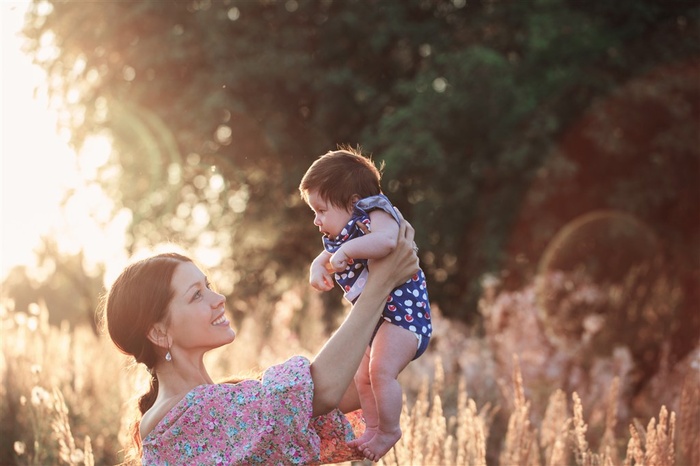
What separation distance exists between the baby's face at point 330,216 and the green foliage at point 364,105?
8.69 m

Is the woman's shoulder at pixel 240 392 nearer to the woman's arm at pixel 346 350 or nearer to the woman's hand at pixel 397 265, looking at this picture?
the woman's arm at pixel 346 350

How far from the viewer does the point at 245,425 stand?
2504 mm

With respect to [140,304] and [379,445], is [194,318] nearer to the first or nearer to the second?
[140,304]

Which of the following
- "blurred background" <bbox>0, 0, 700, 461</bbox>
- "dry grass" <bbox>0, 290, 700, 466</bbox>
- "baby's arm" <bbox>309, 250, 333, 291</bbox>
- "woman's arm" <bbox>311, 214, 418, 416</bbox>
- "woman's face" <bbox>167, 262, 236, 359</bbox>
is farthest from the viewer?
"blurred background" <bbox>0, 0, 700, 461</bbox>

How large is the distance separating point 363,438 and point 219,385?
1.52ft

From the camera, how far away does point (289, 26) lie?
1345 centimetres

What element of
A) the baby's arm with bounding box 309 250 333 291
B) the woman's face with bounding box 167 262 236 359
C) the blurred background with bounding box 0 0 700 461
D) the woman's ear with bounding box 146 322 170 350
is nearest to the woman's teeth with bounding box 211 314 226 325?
the woman's face with bounding box 167 262 236 359

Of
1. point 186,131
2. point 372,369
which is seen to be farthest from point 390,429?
point 186,131

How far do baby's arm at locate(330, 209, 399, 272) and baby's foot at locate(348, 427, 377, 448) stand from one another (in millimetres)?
501

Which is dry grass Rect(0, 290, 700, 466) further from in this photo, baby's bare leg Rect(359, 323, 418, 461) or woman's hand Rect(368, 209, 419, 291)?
woman's hand Rect(368, 209, 419, 291)

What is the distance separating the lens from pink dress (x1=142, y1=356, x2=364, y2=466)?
2.46m

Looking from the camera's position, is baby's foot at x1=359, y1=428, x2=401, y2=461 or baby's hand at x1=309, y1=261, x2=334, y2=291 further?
baby's hand at x1=309, y1=261, x2=334, y2=291

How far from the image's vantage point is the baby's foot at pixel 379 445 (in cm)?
261

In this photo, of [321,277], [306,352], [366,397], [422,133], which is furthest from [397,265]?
[422,133]
